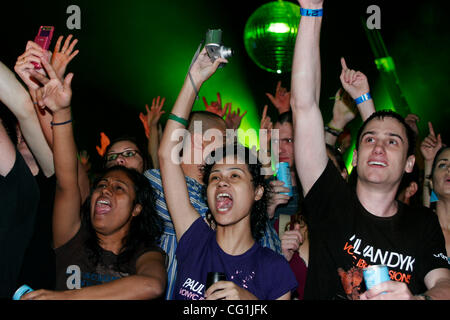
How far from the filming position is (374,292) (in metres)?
1.62

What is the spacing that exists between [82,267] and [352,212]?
4.06ft

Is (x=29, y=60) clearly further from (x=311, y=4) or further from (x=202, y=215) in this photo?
(x=311, y=4)

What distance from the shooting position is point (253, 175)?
2.44m

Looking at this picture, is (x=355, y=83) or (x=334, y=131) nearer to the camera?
(x=355, y=83)

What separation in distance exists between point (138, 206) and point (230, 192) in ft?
1.92

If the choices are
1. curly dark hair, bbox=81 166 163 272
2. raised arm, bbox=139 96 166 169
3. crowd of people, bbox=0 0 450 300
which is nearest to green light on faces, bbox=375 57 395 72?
raised arm, bbox=139 96 166 169

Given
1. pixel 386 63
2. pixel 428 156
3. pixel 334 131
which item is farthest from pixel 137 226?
pixel 386 63

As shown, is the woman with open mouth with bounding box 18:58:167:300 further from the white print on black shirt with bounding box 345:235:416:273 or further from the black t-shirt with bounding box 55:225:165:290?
the white print on black shirt with bounding box 345:235:416:273

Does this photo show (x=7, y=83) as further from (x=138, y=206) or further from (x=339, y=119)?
(x=339, y=119)

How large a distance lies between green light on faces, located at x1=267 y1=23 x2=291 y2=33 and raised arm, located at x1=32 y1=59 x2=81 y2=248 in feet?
7.23

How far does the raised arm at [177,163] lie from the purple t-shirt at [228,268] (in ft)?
0.23

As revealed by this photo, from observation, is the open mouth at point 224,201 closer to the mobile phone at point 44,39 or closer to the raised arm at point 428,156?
the mobile phone at point 44,39

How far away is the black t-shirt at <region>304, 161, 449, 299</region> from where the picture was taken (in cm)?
203
